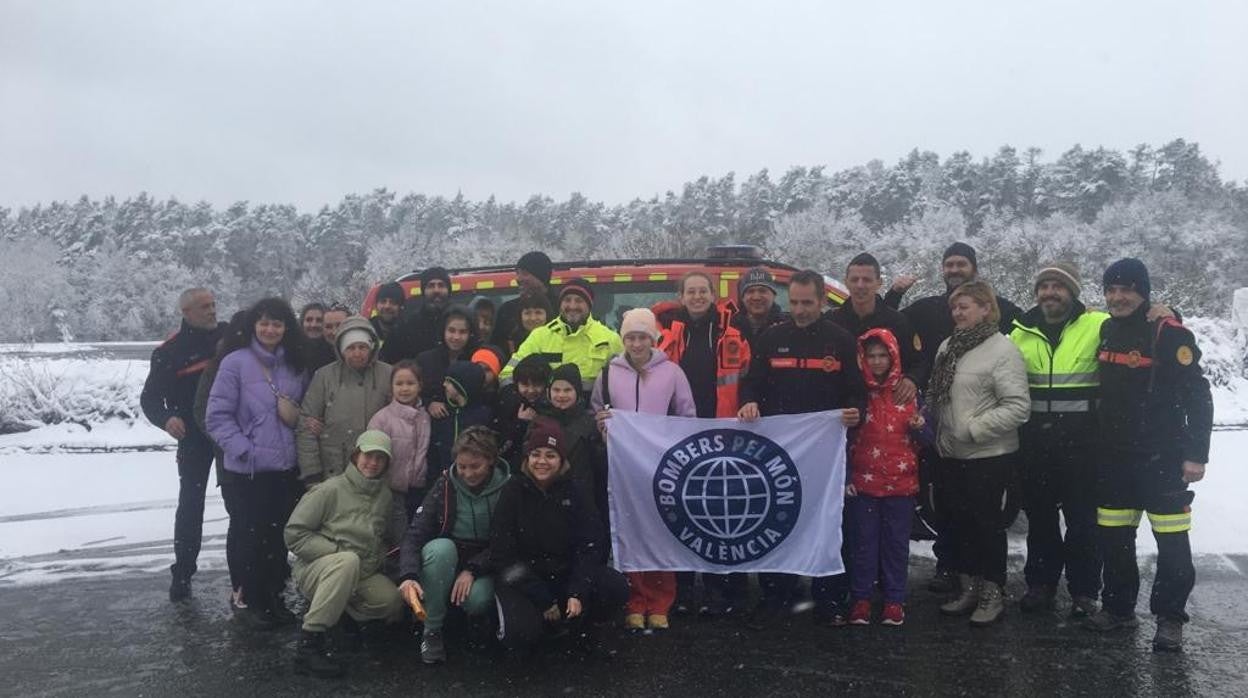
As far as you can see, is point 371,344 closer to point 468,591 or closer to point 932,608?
point 468,591

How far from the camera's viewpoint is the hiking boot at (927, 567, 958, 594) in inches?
211

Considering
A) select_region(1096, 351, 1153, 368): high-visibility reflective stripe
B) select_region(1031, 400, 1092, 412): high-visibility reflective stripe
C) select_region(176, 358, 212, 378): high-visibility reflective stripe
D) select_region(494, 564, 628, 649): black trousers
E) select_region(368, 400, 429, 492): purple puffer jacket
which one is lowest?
select_region(494, 564, 628, 649): black trousers

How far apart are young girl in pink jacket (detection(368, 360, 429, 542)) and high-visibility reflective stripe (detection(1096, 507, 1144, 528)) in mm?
3713

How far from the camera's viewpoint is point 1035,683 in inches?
156

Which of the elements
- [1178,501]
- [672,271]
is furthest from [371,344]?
[1178,501]

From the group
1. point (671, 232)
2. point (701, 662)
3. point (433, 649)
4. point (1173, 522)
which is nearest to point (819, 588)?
point (701, 662)

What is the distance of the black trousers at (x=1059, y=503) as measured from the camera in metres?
4.80

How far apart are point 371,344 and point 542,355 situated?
3.29 ft

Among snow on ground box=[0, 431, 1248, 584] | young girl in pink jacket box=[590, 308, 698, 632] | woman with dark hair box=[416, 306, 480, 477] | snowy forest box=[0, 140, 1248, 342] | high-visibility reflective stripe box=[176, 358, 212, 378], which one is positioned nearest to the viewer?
young girl in pink jacket box=[590, 308, 698, 632]

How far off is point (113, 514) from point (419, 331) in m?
4.29

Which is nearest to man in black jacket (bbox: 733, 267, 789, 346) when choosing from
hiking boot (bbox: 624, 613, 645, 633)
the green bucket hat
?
hiking boot (bbox: 624, 613, 645, 633)

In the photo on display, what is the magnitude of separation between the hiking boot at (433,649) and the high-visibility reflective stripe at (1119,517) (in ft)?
11.5

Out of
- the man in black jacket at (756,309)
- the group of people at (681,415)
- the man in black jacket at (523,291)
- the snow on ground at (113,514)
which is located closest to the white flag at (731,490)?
the group of people at (681,415)

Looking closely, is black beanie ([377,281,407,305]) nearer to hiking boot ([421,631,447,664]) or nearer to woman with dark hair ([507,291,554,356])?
woman with dark hair ([507,291,554,356])
